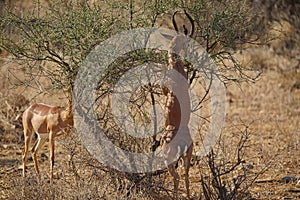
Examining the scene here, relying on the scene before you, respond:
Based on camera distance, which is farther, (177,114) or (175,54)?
→ (177,114)

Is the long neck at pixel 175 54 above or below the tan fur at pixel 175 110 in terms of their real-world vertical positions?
above

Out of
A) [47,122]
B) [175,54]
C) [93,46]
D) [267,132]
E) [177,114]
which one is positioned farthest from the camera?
[267,132]

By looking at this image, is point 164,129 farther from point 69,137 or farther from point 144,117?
point 69,137

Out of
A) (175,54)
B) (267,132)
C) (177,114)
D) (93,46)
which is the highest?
(93,46)

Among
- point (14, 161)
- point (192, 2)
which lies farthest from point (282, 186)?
point (14, 161)

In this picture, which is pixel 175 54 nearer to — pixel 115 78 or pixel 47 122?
pixel 115 78

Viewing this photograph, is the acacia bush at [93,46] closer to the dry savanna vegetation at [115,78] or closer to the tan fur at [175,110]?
the dry savanna vegetation at [115,78]

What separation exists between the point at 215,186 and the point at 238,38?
1837mm

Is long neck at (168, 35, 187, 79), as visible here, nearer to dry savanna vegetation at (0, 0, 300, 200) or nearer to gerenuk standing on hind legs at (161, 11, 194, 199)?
gerenuk standing on hind legs at (161, 11, 194, 199)

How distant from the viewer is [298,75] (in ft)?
45.8

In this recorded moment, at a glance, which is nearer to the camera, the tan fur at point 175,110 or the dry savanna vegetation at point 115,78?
the tan fur at point 175,110

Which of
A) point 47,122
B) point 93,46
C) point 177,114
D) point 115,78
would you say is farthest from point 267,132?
point 93,46

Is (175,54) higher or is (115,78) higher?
(175,54)

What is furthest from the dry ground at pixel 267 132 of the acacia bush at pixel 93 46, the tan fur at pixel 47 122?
the acacia bush at pixel 93 46
